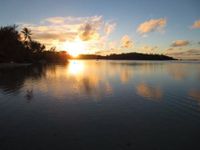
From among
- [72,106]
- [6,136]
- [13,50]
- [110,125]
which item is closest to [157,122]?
[110,125]

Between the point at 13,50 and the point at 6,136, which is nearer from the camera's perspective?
the point at 6,136

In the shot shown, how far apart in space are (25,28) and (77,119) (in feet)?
413

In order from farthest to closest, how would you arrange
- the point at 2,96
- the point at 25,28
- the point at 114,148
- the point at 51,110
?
the point at 25,28
the point at 2,96
the point at 51,110
the point at 114,148

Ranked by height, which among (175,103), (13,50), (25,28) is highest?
(25,28)

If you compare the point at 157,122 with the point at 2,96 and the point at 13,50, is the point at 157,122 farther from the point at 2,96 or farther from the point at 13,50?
the point at 13,50

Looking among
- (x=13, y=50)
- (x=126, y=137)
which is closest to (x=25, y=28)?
(x=13, y=50)

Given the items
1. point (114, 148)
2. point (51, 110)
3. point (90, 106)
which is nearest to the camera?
point (114, 148)

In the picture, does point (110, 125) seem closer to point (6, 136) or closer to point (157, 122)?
point (157, 122)

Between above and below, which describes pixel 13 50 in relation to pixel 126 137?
above

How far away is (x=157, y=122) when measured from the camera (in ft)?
48.9

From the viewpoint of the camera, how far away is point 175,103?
21.0 m

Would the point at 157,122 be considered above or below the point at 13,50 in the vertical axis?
below

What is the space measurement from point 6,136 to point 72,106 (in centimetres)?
826

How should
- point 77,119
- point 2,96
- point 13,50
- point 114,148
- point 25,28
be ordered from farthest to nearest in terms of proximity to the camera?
point 25,28, point 13,50, point 2,96, point 77,119, point 114,148
